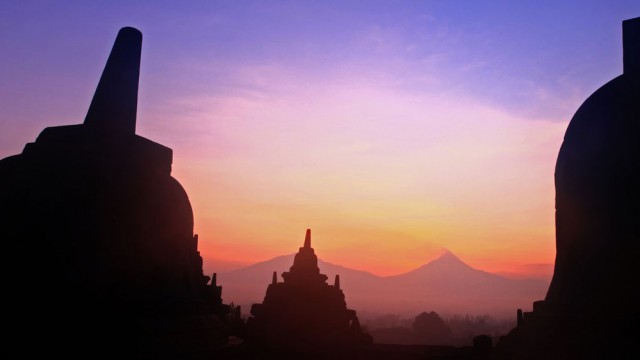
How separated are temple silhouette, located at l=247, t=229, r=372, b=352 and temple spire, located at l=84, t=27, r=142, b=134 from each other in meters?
11.3

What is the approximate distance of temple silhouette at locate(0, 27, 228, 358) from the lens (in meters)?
7.92

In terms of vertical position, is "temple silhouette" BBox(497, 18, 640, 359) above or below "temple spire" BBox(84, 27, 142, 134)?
below

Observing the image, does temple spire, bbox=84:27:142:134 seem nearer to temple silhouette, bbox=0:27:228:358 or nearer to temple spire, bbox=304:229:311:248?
temple silhouette, bbox=0:27:228:358

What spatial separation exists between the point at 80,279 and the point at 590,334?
7.23 metres

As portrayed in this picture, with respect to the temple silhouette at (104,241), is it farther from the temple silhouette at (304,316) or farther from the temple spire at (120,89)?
the temple silhouette at (304,316)

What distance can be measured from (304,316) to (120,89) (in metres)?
13.6

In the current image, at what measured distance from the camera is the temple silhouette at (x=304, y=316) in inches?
783

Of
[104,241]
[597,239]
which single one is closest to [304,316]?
[104,241]

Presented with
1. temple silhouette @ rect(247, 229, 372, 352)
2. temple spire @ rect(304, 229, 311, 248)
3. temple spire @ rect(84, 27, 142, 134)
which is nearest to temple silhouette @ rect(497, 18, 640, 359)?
temple spire @ rect(84, 27, 142, 134)

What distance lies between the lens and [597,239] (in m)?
7.99

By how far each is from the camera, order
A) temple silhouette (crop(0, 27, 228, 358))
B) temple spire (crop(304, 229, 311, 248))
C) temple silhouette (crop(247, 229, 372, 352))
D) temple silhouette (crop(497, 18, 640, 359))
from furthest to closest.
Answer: temple spire (crop(304, 229, 311, 248)) → temple silhouette (crop(247, 229, 372, 352)) → temple silhouette (crop(0, 27, 228, 358)) → temple silhouette (crop(497, 18, 640, 359))

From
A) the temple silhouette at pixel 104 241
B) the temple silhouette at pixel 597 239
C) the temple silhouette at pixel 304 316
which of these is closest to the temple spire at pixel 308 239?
the temple silhouette at pixel 304 316

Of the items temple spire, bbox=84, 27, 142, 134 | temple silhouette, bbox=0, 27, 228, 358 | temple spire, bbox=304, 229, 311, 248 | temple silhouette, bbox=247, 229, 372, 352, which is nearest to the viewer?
temple silhouette, bbox=0, 27, 228, 358

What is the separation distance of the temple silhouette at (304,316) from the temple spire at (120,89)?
11.3 metres
